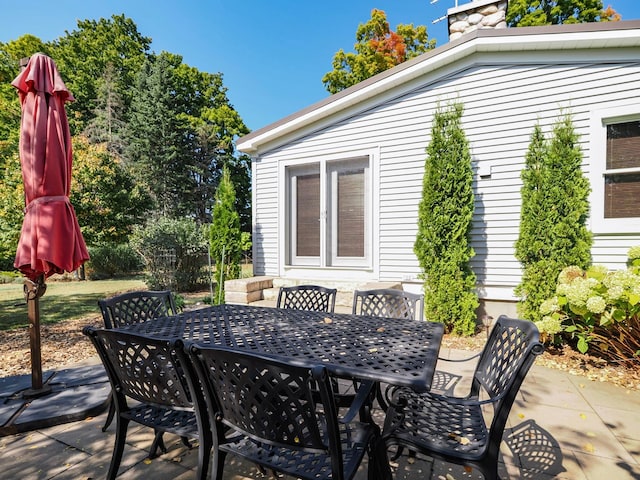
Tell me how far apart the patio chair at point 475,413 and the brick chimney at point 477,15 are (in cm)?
565

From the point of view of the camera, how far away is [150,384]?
1694 mm

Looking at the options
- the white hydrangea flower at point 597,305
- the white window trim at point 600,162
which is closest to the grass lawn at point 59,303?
the white hydrangea flower at point 597,305

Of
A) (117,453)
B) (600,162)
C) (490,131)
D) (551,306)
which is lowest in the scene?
(117,453)

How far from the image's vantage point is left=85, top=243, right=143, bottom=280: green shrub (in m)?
12.4

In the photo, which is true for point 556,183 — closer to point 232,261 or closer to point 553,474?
point 553,474

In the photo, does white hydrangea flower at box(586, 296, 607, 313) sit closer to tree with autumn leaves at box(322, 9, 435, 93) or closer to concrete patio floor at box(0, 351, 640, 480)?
concrete patio floor at box(0, 351, 640, 480)

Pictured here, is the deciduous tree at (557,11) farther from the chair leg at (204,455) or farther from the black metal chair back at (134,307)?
the chair leg at (204,455)

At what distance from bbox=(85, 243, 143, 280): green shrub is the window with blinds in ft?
43.6

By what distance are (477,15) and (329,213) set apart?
161 inches

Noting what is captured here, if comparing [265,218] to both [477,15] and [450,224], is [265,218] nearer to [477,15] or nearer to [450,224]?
[450,224]

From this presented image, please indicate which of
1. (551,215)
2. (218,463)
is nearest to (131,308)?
(218,463)

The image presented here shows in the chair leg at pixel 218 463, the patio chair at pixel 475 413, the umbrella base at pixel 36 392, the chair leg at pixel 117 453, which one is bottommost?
the umbrella base at pixel 36 392

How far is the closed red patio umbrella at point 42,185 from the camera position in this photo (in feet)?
8.39

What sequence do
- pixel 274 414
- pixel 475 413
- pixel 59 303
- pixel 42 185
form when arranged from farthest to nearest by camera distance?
pixel 59 303 → pixel 42 185 → pixel 475 413 → pixel 274 414
